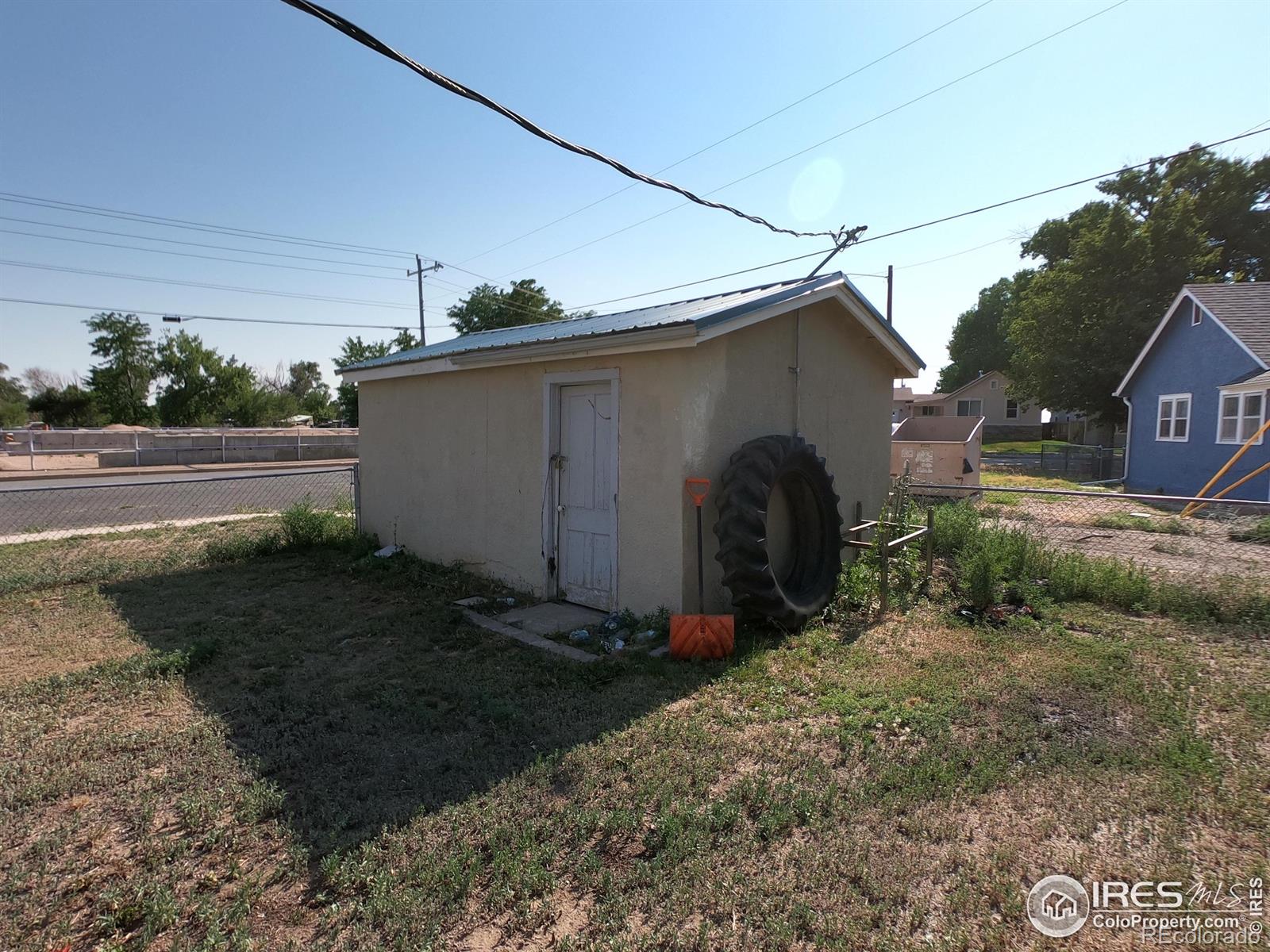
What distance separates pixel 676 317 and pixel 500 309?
29.2 m

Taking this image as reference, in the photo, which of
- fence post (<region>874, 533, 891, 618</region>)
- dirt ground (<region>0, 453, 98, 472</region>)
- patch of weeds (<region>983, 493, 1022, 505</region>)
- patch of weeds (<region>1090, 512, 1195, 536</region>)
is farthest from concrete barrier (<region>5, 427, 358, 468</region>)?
patch of weeds (<region>1090, 512, 1195, 536</region>)

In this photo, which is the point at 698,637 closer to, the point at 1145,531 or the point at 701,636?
the point at 701,636

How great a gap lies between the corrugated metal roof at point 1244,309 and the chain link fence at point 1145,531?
15.6 feet

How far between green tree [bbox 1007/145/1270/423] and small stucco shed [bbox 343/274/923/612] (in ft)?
80.4

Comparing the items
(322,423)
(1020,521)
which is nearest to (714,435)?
(1020,521)

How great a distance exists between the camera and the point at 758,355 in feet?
20.6

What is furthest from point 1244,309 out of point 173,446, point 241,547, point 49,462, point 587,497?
point 49,462

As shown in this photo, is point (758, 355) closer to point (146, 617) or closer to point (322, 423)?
point (146, 617)

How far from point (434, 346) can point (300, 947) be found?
8.65 meters

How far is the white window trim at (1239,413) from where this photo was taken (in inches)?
568

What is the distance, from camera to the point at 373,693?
4.48m

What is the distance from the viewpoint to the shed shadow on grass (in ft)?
10.9

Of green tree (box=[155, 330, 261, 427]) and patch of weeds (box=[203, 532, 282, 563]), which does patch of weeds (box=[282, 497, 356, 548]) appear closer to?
patch of weeds (box=[203, 532, 282, 563])

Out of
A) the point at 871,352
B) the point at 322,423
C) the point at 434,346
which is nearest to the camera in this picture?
the point at 871,352
